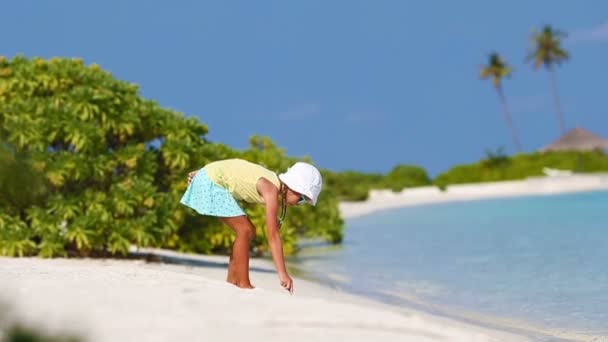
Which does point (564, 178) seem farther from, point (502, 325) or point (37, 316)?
point (37, 316)

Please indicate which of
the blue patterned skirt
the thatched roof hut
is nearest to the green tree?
the blue patterned skirt

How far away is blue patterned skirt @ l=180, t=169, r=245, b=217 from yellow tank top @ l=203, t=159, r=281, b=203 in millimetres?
49

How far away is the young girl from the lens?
232 inches

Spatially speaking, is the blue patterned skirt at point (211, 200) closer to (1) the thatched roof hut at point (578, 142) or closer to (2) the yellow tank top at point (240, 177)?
(2) the yellow tank top at point (240, 177)

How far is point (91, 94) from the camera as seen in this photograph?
1011 cm

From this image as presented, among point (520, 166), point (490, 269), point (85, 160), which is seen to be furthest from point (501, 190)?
point (85, 160)

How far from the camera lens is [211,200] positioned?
20.3ft

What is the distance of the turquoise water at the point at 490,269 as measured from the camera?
25.7 feet

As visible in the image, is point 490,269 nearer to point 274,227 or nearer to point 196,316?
point 274,227

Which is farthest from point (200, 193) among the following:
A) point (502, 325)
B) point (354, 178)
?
point (354, 178)

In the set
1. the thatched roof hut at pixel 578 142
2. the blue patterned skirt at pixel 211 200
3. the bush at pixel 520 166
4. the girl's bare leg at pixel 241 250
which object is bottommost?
the girl's bare leg at pixel 241 250

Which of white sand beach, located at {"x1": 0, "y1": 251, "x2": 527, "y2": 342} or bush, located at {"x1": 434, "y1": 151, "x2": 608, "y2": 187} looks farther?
bush, located at {"x1": 434, "y1": 151, "x2": 608, "y2": 187}

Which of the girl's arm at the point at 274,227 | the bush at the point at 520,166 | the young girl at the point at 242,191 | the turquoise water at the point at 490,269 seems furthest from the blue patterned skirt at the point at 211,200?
the bush at the point at 520,166

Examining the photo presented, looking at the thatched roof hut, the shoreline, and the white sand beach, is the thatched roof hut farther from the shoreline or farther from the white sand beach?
the white sand beach
